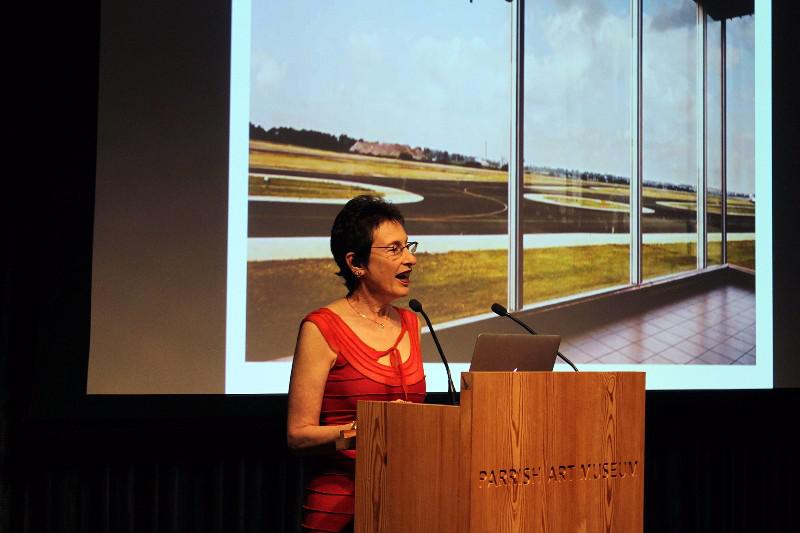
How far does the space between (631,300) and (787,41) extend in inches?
66.6

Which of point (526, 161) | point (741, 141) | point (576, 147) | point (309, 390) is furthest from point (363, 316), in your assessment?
point (741, 141)

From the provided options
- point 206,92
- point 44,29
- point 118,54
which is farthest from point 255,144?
point 44,29

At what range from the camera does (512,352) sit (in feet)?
6.70

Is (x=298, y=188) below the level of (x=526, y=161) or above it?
below

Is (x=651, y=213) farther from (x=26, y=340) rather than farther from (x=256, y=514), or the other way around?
(x=26, y=340)

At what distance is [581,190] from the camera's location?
4.50 metres

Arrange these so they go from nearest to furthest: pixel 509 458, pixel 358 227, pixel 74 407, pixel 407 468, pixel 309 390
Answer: pixel 509 458 < pixel 407 468 < pixel 309 390 < pixel 358 227 < pixel 74 407

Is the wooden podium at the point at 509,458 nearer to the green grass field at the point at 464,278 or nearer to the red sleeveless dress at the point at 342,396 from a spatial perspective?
the red sleeveless dress at the point at 342,396

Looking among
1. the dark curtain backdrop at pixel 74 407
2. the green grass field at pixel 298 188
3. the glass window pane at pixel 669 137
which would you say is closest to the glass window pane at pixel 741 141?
the glass window pane at pixel 669 137

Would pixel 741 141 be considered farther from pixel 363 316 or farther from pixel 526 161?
pixel 363 316

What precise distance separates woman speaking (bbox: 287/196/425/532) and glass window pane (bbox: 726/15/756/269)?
117 inches

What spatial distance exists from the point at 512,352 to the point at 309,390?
1.72 ft

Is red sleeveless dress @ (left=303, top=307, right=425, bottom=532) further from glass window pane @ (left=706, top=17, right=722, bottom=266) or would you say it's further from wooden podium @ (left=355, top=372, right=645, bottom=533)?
glass window pane @ (left=706, top=17, right=722, bottom=266)

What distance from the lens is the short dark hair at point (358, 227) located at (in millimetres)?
2365
